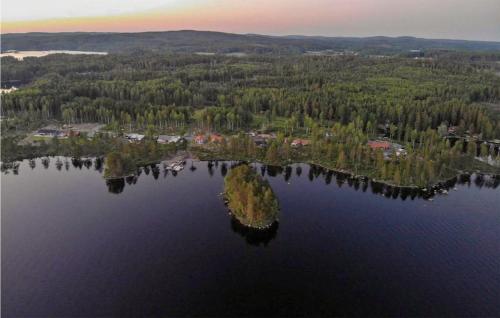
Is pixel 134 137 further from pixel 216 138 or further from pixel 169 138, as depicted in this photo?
pixel 216 138

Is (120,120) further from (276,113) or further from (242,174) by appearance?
(242,174)

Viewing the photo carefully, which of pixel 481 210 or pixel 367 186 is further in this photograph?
pixel 367 186

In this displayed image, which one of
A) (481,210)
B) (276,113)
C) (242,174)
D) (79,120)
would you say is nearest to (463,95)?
(276,113)

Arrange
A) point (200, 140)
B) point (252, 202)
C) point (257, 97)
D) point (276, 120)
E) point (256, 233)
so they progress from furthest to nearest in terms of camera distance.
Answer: point (257, 97), point (276, 120), point (200, 140), point (256, 233), point (252, 202)

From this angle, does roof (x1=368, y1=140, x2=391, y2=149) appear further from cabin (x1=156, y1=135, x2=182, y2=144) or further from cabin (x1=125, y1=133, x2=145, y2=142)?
cabin (x1=125, y1=133, x2=145, y2=142)

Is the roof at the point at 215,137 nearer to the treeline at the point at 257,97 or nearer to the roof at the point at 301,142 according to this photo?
the treeline at the point at 257,97

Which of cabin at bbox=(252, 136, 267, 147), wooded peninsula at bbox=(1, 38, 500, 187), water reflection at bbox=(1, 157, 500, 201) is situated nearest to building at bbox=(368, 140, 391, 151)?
wooded peninsula at bbox=(1, 38, 500, 187)

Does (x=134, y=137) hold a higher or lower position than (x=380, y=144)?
lower

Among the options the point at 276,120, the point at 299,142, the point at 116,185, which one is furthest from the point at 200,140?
the point at 276,120
